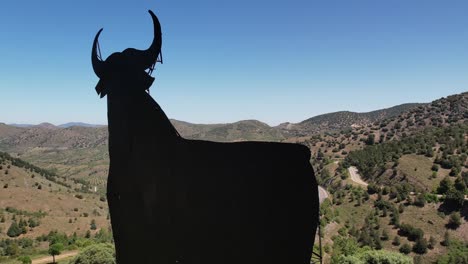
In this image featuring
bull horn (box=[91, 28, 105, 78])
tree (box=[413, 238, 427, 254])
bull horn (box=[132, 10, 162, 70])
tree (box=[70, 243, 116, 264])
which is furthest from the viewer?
tree (box=[413, 238, 427, 254])

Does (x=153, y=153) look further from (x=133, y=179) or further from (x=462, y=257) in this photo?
(x=462, y=257)

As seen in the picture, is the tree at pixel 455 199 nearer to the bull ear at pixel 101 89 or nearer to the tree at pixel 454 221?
the tree at pixel 454 221

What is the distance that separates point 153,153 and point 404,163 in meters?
50.9

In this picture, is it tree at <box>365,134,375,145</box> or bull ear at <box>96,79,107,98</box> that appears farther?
tree at <box>365,134,375,145</box>

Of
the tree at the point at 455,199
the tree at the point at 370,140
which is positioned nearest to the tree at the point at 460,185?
the tree at the point at 455,199

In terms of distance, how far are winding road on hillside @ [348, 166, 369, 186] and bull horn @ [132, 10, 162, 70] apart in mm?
49152

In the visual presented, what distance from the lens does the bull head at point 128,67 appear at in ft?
20.2

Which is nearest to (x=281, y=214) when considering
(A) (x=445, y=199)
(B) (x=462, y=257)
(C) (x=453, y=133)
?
(B) (x=462, y=257)

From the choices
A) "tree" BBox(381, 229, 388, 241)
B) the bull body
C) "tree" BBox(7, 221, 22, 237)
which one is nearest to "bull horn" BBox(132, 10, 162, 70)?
the bull body

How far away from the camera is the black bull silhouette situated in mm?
5691

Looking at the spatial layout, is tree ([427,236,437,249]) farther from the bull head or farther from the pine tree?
the bull head

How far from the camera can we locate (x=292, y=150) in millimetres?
6164

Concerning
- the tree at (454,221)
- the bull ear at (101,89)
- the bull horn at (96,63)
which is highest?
the bull horn at (96,63)

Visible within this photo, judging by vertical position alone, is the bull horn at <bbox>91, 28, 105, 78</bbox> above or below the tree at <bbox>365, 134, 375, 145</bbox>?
above
